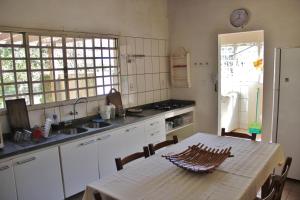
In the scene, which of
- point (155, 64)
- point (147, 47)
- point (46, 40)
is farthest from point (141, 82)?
point (46, 40)

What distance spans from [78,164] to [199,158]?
128cm

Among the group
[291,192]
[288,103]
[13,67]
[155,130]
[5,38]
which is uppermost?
[5,38]

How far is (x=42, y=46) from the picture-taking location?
103 inches

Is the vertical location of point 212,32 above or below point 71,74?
above

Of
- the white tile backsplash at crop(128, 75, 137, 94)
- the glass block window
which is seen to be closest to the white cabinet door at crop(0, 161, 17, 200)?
the glass block window

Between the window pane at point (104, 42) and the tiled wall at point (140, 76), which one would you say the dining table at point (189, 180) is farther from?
the window pane at point (104, 42)

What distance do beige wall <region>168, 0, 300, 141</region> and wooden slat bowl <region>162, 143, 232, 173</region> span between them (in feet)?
5.59

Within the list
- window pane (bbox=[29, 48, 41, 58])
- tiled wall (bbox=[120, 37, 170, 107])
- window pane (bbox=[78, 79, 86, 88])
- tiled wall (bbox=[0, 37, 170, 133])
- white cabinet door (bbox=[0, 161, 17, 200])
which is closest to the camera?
white cabinet door (bbox=[0, 161, 17, 200])

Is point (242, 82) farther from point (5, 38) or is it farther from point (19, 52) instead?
point (5, 38)

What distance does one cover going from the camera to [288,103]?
2781mm

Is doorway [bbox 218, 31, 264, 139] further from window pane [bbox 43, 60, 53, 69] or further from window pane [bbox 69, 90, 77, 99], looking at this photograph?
window pane [bbox 43, 60, 53, 69]

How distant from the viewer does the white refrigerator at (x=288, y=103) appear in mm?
2725

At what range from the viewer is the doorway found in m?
4.99

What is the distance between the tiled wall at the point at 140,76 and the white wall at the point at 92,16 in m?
0.16
